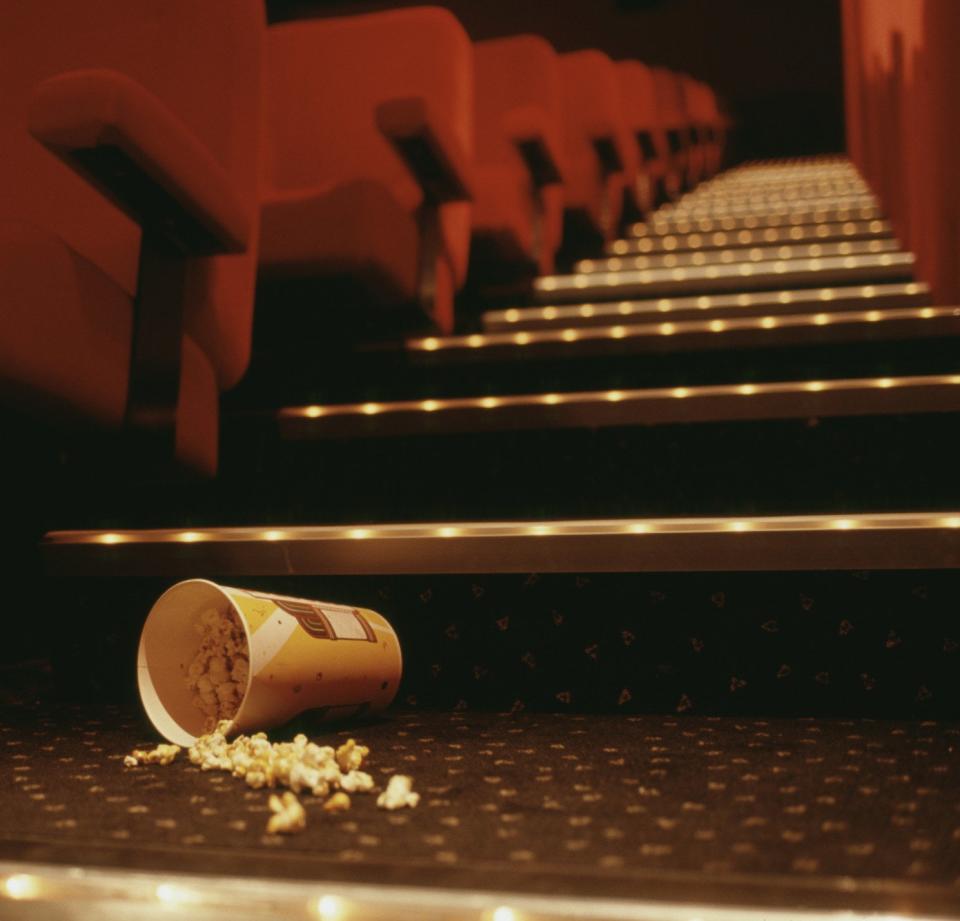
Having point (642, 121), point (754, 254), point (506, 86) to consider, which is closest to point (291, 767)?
point (754, 254)

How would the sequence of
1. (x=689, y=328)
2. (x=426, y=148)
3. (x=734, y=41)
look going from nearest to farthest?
(x=689, y=328), (x=426, y=148), (x=734, y=41)

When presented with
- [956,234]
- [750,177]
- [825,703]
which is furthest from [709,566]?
[750,177]

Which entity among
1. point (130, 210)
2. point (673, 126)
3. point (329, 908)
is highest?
point (673, 126)

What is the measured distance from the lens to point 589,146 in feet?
7.58

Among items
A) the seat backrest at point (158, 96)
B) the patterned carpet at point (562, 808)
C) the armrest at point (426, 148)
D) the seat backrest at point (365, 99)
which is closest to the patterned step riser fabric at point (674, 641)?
the patterned carpet at point (562, 808)

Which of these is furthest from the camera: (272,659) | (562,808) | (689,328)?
(689,328)

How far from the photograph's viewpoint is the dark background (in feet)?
18.1

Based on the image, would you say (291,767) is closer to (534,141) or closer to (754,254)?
(534,141)

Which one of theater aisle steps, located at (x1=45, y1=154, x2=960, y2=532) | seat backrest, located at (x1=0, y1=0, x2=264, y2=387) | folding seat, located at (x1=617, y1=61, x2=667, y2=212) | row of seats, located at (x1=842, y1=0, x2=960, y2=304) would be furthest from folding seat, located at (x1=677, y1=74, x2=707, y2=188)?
seat backrest, located at (x1=0, y1=0, x2=264, y2=387)

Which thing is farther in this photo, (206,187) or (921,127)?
(921,127)

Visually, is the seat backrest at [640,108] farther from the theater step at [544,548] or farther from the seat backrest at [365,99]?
the theater step at [544,548]

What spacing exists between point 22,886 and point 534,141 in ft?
4.99

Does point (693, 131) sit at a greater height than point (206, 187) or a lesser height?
greater

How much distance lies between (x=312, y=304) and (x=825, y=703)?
85cm
